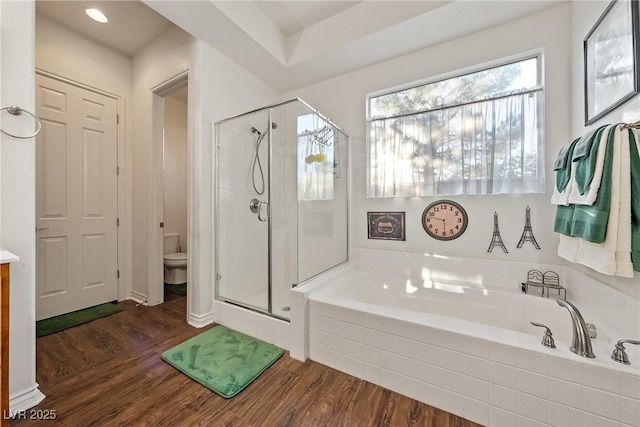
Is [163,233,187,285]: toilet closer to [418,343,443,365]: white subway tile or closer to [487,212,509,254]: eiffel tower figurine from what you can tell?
[418,343,443,365]: white subway tile

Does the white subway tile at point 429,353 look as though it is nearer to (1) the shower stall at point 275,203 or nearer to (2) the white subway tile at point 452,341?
(2) the white subway tile at point 452,341

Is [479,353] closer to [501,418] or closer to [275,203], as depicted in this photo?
[501,418]

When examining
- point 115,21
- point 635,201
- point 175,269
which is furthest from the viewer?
point 175,269

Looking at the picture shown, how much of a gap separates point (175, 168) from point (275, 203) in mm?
2570

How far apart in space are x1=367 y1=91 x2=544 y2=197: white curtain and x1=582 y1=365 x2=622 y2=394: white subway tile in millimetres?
1328

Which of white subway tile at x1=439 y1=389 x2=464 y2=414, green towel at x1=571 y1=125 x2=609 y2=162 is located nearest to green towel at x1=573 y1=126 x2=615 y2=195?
green towel at x1=571 y1=125 x2=609 y2=162

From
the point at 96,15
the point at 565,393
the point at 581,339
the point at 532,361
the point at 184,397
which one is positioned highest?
the point at 96,15

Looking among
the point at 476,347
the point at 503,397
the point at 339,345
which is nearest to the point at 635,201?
the point at 476,347

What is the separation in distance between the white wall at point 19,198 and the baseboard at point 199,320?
96 cm

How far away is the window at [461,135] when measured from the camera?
1.94m

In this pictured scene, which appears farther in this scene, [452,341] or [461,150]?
[461,150]

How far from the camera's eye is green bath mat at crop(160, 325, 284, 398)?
4.90 feet

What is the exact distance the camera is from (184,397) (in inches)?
54.4

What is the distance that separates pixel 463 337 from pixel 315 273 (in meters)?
1.20
